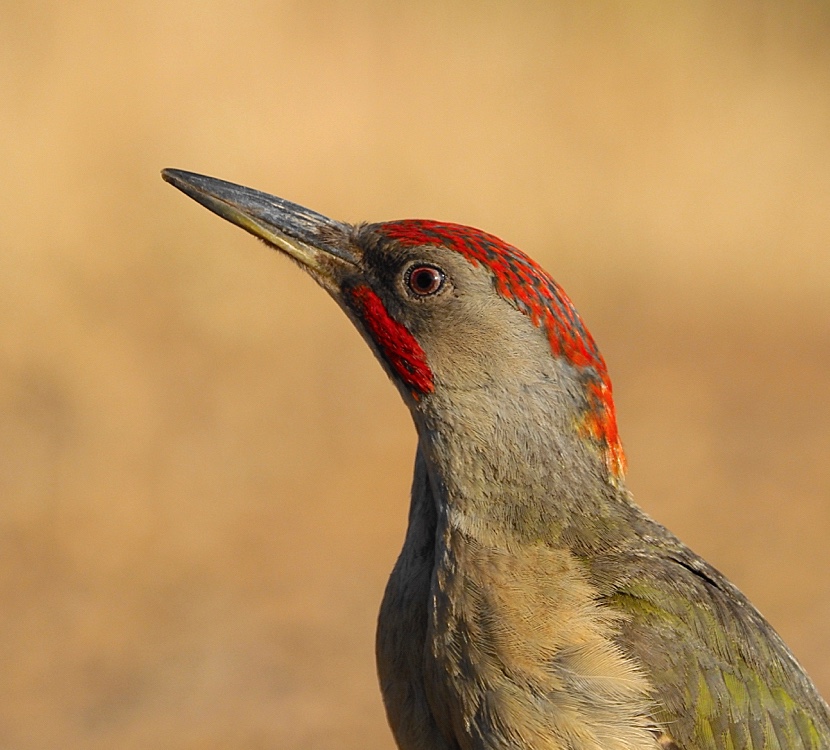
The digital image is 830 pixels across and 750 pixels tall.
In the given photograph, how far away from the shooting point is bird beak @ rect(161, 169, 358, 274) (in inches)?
164

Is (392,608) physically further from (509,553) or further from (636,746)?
(636,746)

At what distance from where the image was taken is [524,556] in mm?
3883

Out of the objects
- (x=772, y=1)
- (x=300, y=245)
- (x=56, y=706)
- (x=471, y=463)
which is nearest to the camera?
(x=471, y=463)

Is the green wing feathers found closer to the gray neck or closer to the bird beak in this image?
the gray neck

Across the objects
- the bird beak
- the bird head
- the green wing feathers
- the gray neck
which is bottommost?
the green wing feathers

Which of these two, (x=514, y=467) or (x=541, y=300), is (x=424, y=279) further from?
(x=514, y=467)

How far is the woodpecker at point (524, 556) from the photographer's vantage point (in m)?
3.72

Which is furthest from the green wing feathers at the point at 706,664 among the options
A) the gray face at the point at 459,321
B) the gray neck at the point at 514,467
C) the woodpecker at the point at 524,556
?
the gray face at the point at 459,321

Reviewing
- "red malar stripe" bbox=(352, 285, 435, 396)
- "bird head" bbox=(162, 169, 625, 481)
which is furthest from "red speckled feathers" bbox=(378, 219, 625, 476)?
"red malar stripe" bbox=(352, 285, 435, 396)

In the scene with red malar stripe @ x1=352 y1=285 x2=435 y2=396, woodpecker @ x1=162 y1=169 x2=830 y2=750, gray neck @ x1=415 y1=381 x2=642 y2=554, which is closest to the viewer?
woodpecker @ x1=162 y1=169 x2=830 y2=750

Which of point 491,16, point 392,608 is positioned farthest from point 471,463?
point 491,16

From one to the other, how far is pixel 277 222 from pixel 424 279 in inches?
20.4

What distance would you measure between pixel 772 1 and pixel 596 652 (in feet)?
50.9

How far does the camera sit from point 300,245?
166 inches
